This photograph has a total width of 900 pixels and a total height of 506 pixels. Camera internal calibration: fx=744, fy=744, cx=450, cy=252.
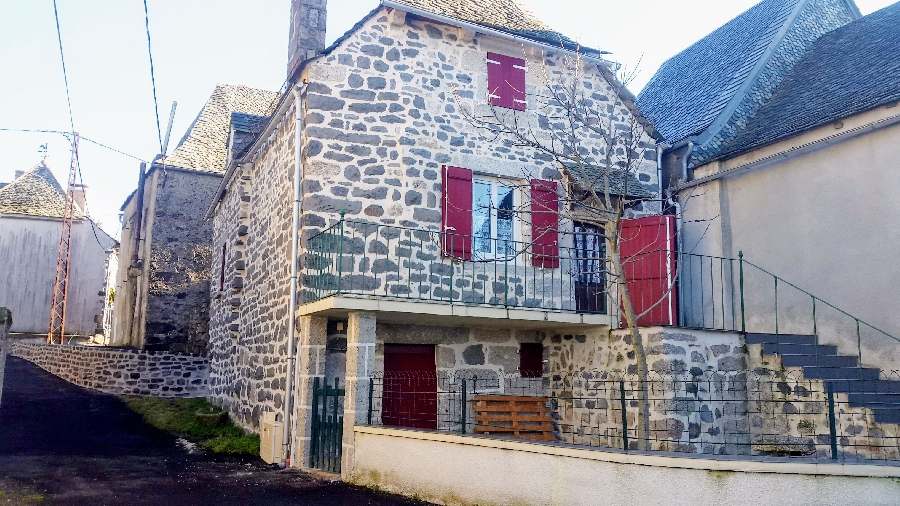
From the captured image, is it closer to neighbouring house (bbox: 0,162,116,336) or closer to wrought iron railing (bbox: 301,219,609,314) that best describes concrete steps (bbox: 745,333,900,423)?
wrought iron railing (bbox: 301,219,609,314)

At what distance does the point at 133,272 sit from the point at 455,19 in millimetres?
13304

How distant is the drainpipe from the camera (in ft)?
32.3

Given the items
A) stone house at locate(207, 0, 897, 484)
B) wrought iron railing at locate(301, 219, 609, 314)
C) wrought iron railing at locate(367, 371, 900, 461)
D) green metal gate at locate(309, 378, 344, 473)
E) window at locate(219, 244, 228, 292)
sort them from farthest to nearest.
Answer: window at locate(219, 244, 228, 292), wrought iron railing at locate(301, 219, 609, 314), stone house at locate(207, 0, 897, 484), green metal gate at locate(309, 378, 344, 473), wrought iron railing at locate(367, 371, 900, 461)

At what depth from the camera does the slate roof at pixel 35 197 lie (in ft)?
90.3

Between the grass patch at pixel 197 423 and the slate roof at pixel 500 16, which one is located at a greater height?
the slate roof at pixel 500 16

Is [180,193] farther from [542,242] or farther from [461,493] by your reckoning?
[461,493]

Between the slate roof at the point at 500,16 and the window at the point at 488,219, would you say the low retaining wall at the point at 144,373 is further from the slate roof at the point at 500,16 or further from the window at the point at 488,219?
the slate roof at the point at 500,16

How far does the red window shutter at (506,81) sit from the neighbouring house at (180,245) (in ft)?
26.5

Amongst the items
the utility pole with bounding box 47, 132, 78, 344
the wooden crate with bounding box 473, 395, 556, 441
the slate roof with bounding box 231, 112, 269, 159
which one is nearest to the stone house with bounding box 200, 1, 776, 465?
the wooden crate with bounding box 473, 395, 556, 441

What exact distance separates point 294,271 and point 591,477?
5201mm

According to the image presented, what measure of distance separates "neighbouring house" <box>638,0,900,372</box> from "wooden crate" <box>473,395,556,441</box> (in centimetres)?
302

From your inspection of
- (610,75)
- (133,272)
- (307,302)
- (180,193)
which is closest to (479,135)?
(610,75)

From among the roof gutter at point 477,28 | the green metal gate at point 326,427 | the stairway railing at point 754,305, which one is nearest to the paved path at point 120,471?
the green metal gate at point 326,427

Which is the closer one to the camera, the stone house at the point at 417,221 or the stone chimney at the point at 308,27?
A: the stone house at the point at 417,221
